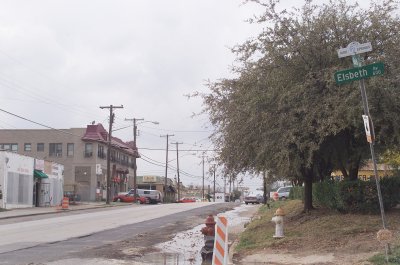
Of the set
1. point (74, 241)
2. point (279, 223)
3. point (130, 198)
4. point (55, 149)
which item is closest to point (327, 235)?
point (279, 223)

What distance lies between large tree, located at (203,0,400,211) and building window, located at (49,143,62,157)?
192ft

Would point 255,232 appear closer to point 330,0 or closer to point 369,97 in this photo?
point 369,97

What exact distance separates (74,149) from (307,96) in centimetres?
6018

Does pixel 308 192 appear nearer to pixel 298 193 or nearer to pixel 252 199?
pixel 298 193

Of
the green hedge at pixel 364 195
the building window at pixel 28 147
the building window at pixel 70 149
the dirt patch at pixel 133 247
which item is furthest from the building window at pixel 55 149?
the green hedge at pixel 364 195

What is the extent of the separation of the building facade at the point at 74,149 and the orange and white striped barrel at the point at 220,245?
59.2 metres

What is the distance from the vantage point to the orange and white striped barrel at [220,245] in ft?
30.3

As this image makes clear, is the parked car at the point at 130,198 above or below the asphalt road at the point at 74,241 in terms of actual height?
above

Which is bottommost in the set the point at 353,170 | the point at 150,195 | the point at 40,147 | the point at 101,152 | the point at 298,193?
the point at 150,195

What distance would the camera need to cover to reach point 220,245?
934 centimetres

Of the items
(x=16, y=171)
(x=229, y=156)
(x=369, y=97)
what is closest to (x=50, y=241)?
(x=229, y=156)

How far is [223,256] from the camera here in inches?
366

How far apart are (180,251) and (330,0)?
8.64m

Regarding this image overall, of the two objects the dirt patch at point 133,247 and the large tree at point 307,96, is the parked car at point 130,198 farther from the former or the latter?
the large tree at point 307,96
